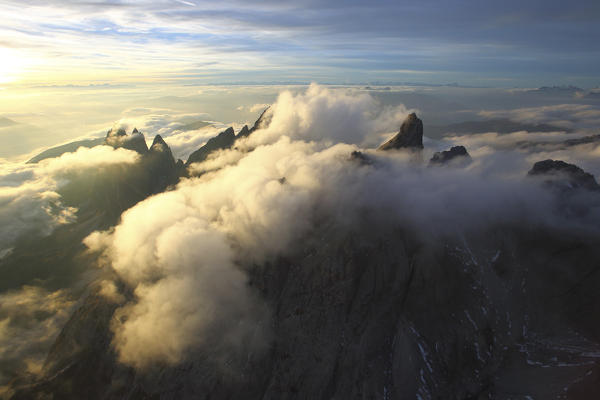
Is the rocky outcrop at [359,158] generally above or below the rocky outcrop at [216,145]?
above

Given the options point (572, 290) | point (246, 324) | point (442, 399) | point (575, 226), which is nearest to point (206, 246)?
point (246, 324)

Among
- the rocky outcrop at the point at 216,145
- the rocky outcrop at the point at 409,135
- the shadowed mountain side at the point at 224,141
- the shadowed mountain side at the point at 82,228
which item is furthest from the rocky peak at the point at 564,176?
the shadowed mountain side at the point at 82,228

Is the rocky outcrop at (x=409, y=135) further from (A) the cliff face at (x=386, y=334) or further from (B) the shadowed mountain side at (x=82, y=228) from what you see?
(B) the shadowed mountain side at (x=82, y=228)

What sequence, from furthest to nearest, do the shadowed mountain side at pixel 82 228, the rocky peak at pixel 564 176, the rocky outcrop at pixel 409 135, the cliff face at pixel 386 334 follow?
the shadowed mountain side at pixel 82 228 → the rocky peak at pixel 564 176 → the rocky outcrop at pixel 409 135 → the cliff face at pixel 386 334

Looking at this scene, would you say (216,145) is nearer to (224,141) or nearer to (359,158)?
(224,141)

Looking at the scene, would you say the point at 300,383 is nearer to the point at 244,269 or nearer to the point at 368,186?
the point at 244,269

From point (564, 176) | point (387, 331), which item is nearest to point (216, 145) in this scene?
point (387, 331)

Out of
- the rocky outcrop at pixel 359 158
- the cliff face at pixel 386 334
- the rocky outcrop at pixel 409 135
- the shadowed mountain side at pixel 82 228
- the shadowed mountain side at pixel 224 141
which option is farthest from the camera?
the shadowed mountain side at pixel 224 141
